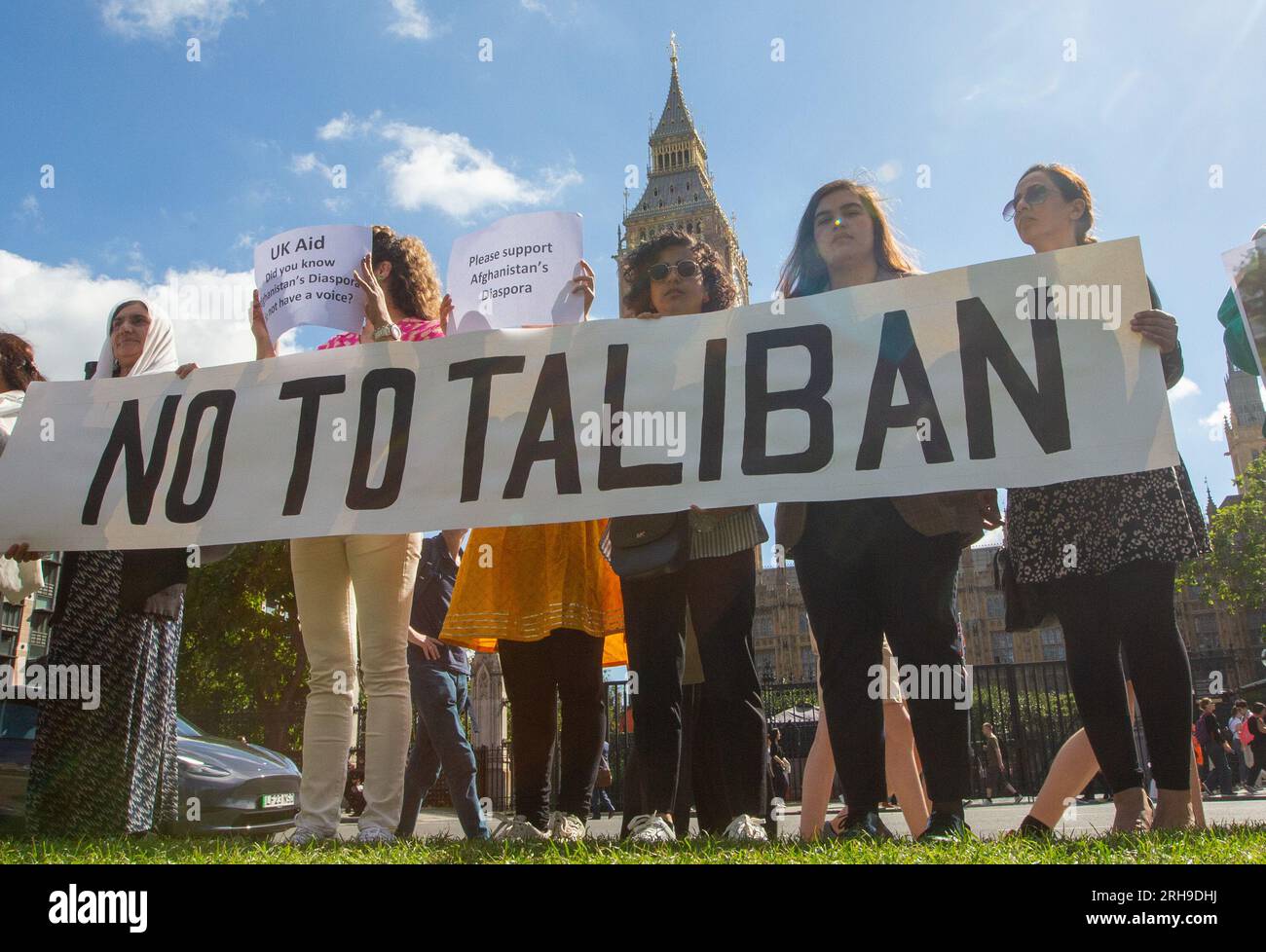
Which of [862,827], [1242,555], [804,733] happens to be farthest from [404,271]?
[1242,555]

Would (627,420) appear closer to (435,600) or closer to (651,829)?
(651,829)

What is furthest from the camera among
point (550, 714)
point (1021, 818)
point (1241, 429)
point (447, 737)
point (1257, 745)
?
point (1241, 429)

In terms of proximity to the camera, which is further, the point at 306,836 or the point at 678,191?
the point at 678,191

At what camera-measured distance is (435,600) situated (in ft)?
19.7

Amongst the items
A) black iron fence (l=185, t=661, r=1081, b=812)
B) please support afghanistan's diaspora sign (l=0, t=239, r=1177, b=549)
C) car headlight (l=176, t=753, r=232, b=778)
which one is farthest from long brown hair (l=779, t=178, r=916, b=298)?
black iron fence (l=185, t=661, r=1081, b=812)

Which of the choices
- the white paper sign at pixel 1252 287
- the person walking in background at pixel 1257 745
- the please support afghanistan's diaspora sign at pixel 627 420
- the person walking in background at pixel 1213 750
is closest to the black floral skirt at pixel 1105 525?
the please support afghanistan's diaspora sign at pixel 627 420

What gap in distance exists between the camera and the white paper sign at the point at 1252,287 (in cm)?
379

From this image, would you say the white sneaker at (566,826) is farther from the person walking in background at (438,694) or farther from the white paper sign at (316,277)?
the white paper sign at (316,277)

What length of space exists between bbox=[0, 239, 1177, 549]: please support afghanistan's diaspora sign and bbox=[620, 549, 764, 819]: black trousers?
375 millimetres

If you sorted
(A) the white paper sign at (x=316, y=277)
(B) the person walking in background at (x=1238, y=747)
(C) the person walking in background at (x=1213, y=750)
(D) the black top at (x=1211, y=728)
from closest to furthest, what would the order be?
(A) the white paper sign at (x=316, y=277)
(C) the person walking in background at (x=1213, y=750)
(D) the black top at (x=1211, y=728)
(B) the person walking in background at (x=1238, y=747)

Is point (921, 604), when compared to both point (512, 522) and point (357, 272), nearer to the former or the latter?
point (512, 522)

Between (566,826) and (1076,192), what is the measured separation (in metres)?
3.41

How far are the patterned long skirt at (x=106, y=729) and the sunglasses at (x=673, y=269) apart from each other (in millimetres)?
2842

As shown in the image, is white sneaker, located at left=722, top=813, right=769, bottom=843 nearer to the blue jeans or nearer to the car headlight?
the blue jeans
